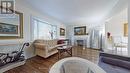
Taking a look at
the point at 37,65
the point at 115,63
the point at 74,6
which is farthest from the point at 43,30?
the point at 115,63

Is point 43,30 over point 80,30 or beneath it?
beneath

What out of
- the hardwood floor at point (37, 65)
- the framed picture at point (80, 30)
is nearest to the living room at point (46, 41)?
the hardwood floor at point (37, 65)

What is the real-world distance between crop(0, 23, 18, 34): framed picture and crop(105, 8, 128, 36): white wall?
5361mm

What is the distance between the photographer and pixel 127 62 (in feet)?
6.64

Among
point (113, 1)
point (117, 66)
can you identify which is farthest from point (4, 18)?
Answer: point (113, 1)

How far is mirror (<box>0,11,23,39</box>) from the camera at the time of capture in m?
3.17

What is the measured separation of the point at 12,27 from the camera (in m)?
3.50

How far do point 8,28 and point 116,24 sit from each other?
19.9ft

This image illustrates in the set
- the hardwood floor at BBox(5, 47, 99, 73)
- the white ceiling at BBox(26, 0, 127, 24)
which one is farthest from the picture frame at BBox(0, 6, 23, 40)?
the hardwood floor at BBox(5, 47, 99, 73)

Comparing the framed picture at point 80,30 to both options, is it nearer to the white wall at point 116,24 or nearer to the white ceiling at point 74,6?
the white wall at point 116,24

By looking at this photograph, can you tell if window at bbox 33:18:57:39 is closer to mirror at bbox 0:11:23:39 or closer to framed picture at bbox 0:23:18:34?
mirror at bbox 0:11:23:39

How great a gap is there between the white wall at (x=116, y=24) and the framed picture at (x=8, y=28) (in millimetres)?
5361

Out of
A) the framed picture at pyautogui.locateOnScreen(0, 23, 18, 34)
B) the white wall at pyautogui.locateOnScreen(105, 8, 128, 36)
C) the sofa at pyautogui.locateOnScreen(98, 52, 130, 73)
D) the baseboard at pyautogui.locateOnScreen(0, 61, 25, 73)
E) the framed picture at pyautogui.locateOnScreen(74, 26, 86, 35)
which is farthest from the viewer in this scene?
the framed picture at pyautogui.locateOnScreen(74, 26, 86, 35)

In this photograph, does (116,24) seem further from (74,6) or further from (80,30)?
(80,30)
